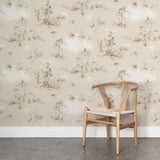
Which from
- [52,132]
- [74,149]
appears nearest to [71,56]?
[52,132]

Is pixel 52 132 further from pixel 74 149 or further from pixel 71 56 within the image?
pixel 71 56

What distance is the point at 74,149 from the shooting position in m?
2.40

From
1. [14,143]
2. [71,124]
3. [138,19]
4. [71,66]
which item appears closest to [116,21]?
[138,19]

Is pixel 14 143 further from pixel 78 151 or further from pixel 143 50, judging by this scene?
pixel 143 50

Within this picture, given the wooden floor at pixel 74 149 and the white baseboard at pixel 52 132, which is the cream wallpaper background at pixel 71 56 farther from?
the wooden floor at pixel 74 149

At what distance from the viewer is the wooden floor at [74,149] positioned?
216 cm

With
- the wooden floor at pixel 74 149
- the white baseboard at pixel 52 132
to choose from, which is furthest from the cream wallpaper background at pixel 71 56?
the wooden floor at pixel 74 149

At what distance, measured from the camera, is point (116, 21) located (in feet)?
9.57

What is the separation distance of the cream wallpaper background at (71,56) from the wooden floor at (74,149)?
0.29 m

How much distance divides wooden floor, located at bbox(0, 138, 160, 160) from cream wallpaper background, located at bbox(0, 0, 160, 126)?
11.4 inches

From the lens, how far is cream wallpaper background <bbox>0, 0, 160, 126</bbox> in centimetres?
291

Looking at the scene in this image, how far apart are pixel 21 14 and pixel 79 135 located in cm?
166

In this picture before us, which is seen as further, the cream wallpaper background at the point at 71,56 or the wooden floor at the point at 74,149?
the cream wallpaper background at the point at 71,56

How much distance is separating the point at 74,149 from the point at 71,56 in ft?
3.71
